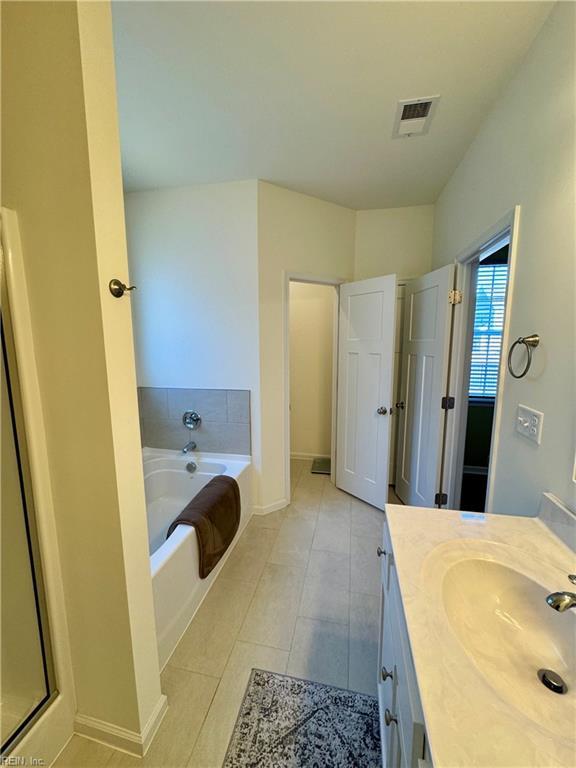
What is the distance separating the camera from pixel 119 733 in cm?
116

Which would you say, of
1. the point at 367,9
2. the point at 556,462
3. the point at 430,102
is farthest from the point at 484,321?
the point at 367,9

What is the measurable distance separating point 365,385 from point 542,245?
1719mm

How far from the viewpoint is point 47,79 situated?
0.83m

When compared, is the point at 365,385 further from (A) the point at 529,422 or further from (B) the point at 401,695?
(B) the point at 401,695

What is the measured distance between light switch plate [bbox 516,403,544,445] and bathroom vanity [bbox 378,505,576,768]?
299mm

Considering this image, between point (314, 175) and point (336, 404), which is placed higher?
point (314, 175)

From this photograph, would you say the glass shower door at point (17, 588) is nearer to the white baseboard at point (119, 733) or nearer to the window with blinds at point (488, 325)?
the white baseboard at point (119, 733)

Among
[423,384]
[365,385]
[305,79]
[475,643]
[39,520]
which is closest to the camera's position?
[475,643]

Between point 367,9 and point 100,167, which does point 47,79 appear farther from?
point 367,9

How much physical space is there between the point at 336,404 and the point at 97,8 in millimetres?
2738

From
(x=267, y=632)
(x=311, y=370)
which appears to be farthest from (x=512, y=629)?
(x=311, y=370)

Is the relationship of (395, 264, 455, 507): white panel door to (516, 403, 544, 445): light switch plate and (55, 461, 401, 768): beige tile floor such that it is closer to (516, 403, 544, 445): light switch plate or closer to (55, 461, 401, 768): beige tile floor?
(55, 461, 401, 768): beige tile floor

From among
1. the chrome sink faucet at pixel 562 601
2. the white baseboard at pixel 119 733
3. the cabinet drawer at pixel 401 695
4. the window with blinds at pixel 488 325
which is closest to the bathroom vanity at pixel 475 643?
the cabinet drawer at pixel 401 695

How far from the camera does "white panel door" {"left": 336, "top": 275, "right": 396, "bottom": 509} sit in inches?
102
